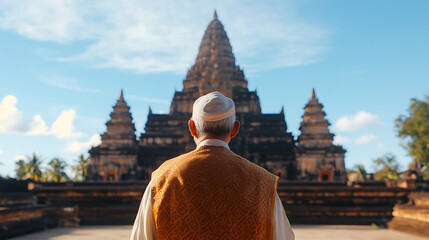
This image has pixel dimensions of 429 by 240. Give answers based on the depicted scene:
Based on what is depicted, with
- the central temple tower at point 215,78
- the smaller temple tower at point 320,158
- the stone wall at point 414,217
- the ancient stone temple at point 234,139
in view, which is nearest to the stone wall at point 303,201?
the stone wall at point 414,217

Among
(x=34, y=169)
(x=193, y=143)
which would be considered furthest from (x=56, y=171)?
(x=193, y=143)

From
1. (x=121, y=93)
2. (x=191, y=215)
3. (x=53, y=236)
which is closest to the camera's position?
(x=191, y=215)

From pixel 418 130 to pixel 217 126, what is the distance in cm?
3310

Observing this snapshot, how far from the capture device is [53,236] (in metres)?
9.14

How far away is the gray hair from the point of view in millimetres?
2439

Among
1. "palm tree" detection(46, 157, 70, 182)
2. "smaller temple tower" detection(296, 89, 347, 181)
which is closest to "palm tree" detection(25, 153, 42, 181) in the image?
"palm tree" detection(46, 157, 70, 182)

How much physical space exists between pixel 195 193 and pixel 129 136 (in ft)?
104

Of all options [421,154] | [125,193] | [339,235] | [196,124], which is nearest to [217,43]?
[421,154]

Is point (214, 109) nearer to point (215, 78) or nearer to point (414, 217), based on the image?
point (414, 217)

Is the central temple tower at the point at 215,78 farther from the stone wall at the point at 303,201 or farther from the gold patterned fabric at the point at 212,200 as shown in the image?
the gold patterned fabric at the point at 212,200

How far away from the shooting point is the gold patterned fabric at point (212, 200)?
7.39 feet

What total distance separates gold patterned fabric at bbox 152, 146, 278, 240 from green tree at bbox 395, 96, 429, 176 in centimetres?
3270

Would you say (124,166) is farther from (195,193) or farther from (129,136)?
(195,193)

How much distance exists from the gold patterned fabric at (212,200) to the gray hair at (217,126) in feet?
0.47
